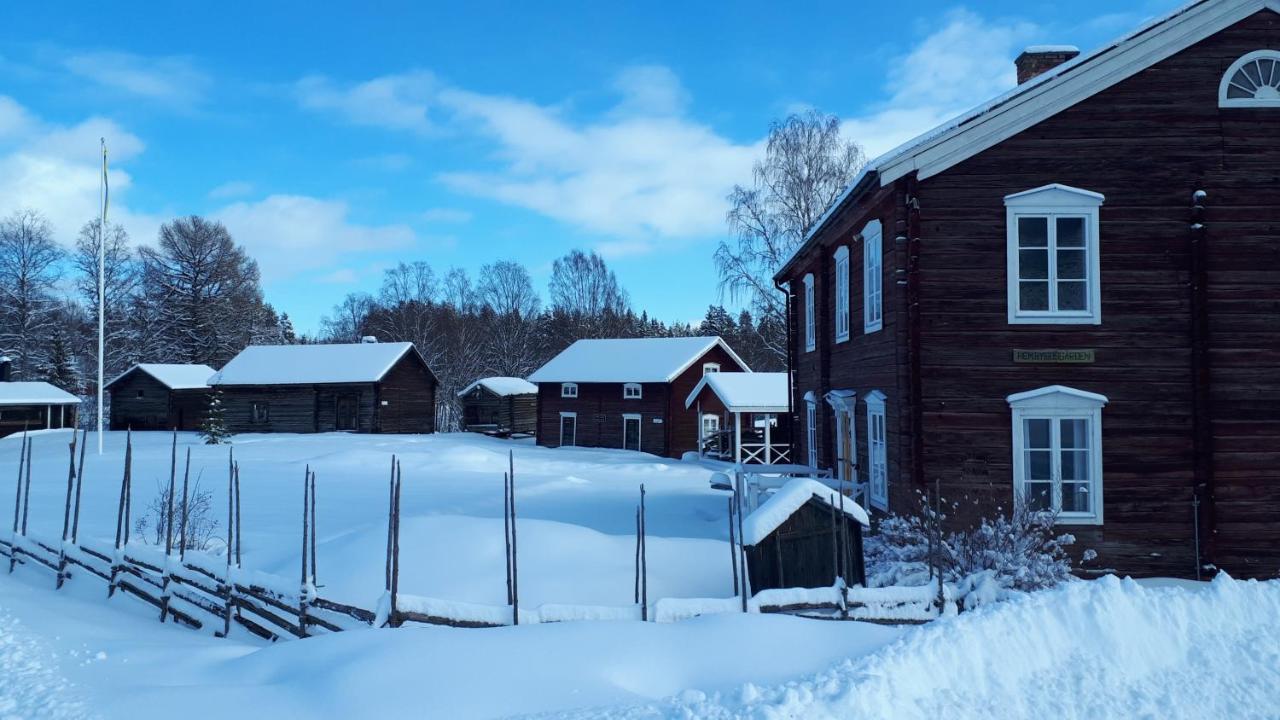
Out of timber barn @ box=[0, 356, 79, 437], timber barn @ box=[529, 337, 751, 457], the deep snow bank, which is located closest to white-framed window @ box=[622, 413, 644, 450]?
timber barn @ box=[529, 337, 751, 457]

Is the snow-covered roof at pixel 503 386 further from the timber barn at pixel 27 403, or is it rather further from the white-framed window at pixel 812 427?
the white-framed window at pixel 812 427

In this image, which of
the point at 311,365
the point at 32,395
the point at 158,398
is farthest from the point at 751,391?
the point at 32,395

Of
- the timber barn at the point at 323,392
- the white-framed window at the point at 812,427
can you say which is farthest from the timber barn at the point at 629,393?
the white-framed window at the point at 812,427

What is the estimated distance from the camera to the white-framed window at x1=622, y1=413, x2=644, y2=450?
1430 inches

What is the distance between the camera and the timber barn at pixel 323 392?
40625 millimetres

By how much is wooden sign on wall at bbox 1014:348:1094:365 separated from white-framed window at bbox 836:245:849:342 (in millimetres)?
4303

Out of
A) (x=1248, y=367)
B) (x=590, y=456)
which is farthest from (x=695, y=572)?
(x=590, y=456)

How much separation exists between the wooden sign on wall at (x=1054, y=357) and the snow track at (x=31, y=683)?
11955mm

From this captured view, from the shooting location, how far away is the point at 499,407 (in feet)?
155

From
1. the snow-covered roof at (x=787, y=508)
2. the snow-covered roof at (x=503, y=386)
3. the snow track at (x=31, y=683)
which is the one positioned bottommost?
the snow track at (x=31, y=683)

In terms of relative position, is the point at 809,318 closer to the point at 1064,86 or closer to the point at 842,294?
the point at 842,294

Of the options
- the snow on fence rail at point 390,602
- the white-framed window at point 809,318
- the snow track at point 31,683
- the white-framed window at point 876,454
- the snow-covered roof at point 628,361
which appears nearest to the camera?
the snow track at point 31,683

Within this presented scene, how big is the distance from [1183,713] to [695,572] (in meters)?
6.20

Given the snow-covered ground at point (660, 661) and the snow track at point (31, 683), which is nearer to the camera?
the snow-covered ground at point (660, 661)
